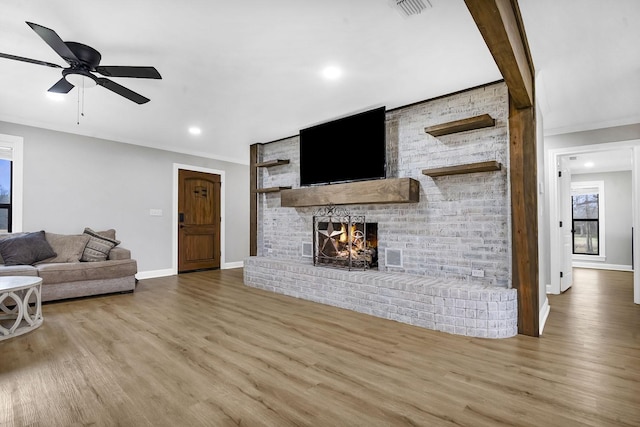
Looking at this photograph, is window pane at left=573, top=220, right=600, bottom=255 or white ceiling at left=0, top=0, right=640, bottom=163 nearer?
white ceiling at left=0, top=0, right=640, bottom=163

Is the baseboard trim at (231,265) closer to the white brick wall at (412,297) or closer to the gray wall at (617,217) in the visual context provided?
the white brick wall at (412,297)

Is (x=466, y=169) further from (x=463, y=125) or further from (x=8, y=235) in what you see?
(x=8, y=235)

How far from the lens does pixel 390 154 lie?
12.8 feet

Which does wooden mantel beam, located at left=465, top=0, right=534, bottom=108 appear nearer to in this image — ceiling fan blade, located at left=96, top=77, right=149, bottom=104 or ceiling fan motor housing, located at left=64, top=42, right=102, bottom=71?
ceiling fan motor housing, located at left=64, top=42, right=102, bottom=71

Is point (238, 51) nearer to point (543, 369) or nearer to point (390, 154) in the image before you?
point (390, 154)

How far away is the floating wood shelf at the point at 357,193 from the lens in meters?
3.48

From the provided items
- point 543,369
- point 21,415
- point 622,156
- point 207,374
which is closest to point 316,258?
point 207,374

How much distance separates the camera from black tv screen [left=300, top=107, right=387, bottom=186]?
381 cm

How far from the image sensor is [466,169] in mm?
3074

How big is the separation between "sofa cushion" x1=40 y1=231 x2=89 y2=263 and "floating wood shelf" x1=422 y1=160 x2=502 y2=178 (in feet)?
15.3

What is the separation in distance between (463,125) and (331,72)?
1329 mm

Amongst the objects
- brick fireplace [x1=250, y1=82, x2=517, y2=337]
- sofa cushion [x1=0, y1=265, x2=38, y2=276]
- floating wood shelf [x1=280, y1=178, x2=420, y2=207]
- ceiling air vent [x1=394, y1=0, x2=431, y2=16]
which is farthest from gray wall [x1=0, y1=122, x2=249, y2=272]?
ceiling air vent [x1=394, y1=0, x2=431, y2=16]

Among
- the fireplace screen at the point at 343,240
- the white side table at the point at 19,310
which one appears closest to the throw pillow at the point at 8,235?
the white side table at the point at 19,310

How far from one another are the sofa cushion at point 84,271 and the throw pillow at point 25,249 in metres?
0.20
